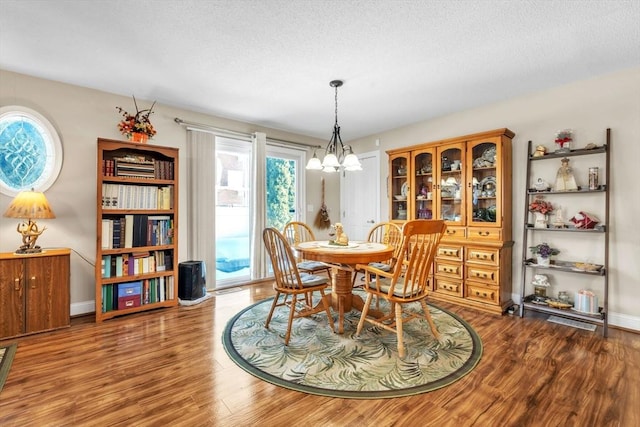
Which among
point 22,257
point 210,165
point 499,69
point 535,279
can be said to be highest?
point 499,69

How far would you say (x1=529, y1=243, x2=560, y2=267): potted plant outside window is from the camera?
304cm

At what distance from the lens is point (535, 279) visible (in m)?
3.17

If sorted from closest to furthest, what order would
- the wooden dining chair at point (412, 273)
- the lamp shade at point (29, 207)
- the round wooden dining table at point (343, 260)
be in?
1. the wooden dining chair at point (412, 273)
2. the round wooden dining table at point (343, 260)
3. the lamp shade at point (29, 207)

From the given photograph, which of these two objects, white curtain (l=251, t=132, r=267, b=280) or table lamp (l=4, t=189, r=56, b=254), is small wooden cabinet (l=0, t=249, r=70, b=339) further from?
white curtain (l=251, t=132, r=267, b=280)

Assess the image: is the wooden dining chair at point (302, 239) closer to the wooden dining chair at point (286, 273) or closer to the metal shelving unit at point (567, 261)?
the wooden dining chair at point (286, 273)

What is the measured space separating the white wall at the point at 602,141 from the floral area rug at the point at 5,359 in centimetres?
460

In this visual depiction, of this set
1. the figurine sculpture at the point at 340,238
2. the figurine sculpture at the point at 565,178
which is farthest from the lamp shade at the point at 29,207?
the figurine sculpture at the point at 565,178

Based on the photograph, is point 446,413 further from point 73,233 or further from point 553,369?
point 73,233

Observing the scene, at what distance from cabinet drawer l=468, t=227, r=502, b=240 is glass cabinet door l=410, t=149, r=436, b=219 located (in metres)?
0.59

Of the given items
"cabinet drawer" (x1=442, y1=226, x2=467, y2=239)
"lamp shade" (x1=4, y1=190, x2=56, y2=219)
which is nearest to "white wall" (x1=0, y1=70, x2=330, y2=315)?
"lamp shade" (x1=4, y1=190, x2=56, y2=219)

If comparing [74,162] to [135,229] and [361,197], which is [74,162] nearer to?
[135,229]

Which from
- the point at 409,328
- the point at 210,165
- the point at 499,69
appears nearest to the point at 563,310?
the point at 409,328

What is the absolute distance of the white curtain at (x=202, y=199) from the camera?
382 cm

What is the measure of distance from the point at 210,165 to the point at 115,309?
1.99m
